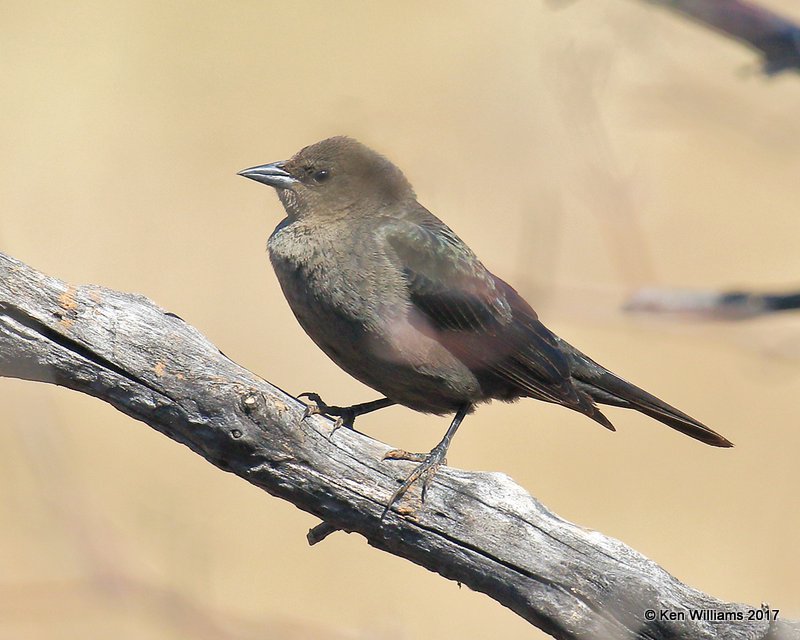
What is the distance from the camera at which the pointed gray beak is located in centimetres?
488

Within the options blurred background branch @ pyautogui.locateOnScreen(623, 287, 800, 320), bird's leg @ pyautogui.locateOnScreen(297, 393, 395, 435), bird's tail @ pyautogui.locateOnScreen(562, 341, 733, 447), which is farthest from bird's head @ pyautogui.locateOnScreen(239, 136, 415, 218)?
blurred background branch @ pyautogui.locateOnScreen(623, 287, 800, 320)

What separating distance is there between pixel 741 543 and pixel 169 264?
4.11m

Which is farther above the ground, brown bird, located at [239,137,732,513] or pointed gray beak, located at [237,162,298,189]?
pointed gray beak, located at [237,162,298,189]

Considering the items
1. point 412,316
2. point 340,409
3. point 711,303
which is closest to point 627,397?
point 412,316

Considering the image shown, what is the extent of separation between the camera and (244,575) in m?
6.64

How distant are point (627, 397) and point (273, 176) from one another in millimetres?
1796

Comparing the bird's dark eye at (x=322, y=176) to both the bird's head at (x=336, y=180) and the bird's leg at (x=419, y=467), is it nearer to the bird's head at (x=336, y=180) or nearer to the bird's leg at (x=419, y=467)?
the bird's head at (x=336, y=180)

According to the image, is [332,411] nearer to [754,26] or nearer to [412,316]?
[412,316]

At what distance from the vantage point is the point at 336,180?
16.0 feet

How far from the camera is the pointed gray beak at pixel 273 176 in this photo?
488 centimetres

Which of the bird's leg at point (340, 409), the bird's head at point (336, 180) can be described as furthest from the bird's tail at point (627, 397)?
the bird's head at point (336, 180)

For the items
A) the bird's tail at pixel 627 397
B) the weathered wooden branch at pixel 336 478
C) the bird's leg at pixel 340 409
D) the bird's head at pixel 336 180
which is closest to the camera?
the weathered wooden branch at pixel 336 478
